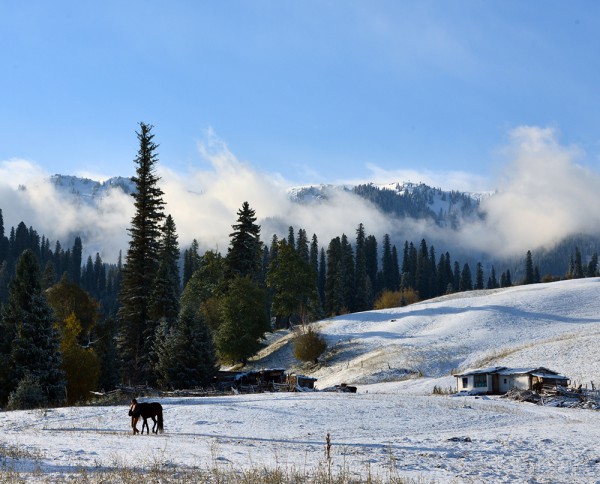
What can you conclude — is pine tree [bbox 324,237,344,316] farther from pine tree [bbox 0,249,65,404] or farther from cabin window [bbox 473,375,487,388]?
pine tree [bbox 0,249,65,404]

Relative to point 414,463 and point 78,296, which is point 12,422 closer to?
point 414,463

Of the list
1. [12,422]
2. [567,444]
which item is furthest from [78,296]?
[567,444]

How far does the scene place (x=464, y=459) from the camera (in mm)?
20703

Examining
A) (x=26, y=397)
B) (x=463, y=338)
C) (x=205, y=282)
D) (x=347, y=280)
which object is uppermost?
(x=347, y=280)

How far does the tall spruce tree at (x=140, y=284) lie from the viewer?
65.1 m

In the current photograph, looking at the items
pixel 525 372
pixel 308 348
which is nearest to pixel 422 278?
pixel 308 348

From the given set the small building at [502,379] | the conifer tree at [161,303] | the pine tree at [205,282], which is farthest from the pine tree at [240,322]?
the small building at [502,379]

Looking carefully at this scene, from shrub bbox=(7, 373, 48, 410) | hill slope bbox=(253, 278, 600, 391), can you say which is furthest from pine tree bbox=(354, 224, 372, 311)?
shrub bbox=(7, 373, 48, 410)

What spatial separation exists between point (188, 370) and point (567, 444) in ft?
129

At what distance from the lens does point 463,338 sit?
77.5 meters

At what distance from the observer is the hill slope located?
6619 centimetres

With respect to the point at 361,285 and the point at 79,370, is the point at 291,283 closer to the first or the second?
the point at 361,285

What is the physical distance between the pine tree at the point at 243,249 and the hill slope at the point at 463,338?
36.4 feet

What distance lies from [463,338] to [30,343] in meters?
48.5
